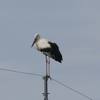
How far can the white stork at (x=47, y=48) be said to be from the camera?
27.0 metres

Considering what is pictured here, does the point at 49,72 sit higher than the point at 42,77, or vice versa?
the point at 49,72

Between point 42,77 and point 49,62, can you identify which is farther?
point 49,62

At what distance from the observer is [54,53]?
2731cm

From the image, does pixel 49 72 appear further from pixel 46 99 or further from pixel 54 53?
pixel 46 99

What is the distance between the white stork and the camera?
27.0m

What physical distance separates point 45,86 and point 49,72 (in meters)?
6.01

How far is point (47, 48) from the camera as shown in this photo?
28.0 m

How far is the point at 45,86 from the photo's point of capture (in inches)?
786

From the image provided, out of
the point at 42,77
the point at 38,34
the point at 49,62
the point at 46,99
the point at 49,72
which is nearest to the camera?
the point at 46,99

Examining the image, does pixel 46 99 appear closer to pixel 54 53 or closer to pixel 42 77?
pixel 42 77

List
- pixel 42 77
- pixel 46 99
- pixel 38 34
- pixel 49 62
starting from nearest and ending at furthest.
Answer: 1. pixel 46 99
2. pixel 42 77
3. pixel 49 62
4. pixel 38 34

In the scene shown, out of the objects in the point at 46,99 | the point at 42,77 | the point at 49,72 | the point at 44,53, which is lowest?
the point at 46,99

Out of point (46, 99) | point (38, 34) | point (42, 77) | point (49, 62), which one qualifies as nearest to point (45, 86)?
point (46, 99)

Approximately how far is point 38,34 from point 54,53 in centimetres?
284
